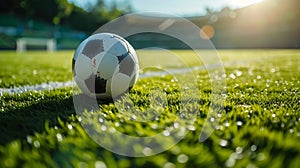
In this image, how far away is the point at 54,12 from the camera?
164ft

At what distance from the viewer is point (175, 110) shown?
8.27 ft

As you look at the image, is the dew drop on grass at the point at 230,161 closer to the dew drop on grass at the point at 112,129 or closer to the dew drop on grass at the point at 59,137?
the dew drop on grass at the point at 112,129

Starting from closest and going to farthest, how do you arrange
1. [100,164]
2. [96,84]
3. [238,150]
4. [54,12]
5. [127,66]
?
[100,164] < [238,150] < [96,84] < [127,66] < [54,12]

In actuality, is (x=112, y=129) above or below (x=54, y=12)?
below

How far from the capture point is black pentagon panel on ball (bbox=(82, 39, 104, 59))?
10.3ft

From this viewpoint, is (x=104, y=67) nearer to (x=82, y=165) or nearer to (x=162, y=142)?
(x=162, y=142)

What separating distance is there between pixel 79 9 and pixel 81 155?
197 feet

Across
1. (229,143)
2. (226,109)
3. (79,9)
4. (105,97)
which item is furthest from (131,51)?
(79,9)

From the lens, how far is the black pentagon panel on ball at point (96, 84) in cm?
307

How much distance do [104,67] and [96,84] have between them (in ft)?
0.68

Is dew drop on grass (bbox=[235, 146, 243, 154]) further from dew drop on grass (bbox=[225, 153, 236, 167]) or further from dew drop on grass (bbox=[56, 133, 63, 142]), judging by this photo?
dew drop on grass (bbox=[56, 133, 63, 142])

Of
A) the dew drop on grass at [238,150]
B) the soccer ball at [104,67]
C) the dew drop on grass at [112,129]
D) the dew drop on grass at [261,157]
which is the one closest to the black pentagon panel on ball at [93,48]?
the soccer ball at [104,67]

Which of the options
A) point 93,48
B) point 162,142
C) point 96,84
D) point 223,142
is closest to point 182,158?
point 162,142

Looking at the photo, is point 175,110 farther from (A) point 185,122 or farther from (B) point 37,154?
(B) point 37,154
